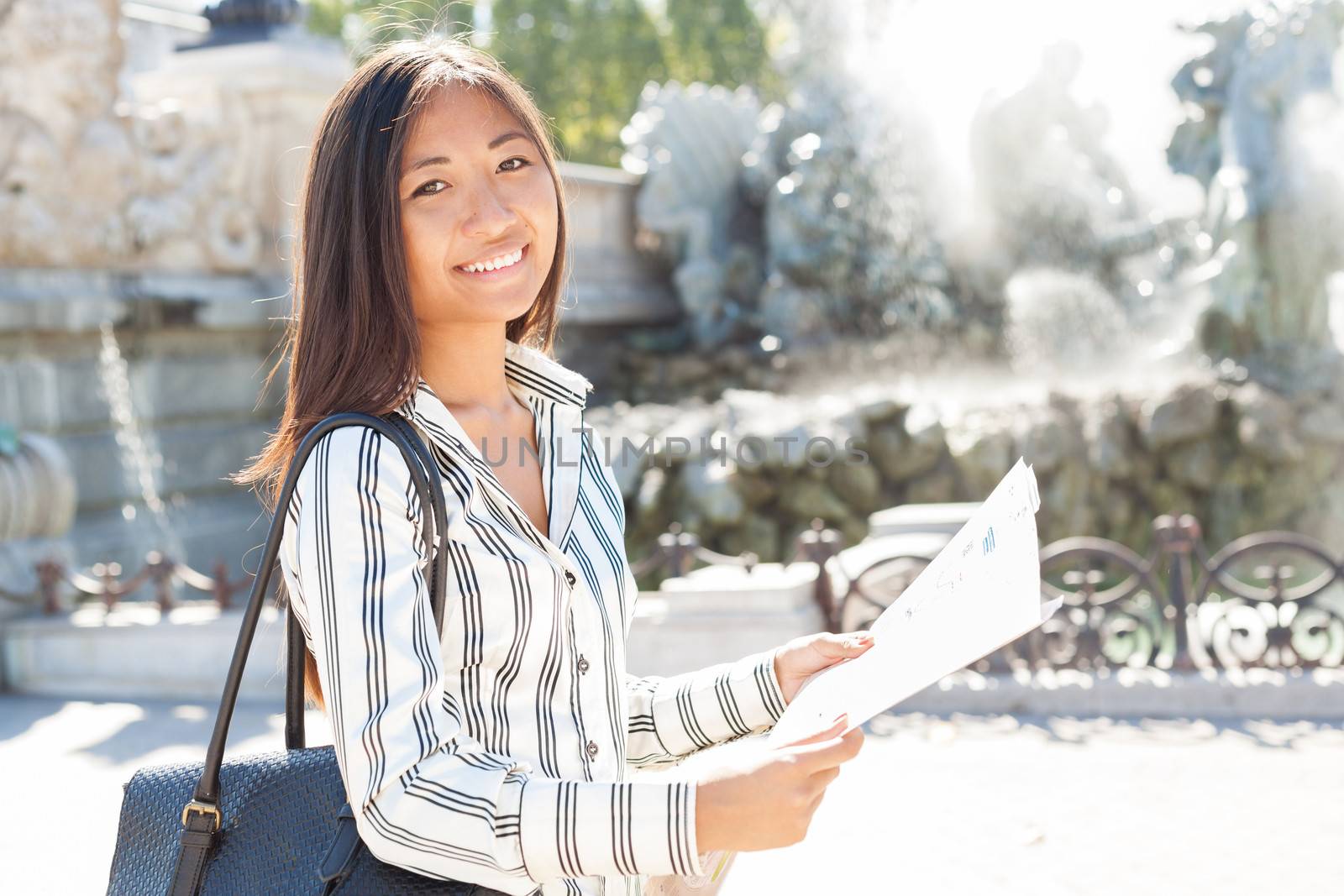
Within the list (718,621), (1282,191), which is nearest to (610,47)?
(1282,191)

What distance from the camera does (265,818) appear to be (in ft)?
4.76

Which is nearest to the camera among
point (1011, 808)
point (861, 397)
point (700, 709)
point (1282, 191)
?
point (700, 709)

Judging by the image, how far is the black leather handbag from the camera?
136 cm

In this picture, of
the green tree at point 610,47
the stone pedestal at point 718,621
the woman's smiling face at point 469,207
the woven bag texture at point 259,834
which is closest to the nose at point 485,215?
the woman's smiling face at point 469,207

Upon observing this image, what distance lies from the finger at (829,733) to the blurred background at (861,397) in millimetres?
747

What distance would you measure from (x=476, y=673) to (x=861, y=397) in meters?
9.90

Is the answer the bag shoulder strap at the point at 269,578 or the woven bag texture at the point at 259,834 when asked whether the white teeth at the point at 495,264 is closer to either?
the bag shoulder strap at the point at 269,578

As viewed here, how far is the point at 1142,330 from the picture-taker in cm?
1577

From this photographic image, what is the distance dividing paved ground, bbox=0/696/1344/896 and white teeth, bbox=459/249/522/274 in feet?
8.03

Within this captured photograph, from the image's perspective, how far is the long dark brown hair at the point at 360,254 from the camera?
58.4 inches

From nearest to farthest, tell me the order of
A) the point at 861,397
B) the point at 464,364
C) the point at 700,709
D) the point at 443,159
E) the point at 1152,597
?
the point at 443,159
the point at 464,364
the point at 700,709
the point at 1152,597
the point at 861,397

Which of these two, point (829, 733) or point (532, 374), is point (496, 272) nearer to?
point (532, 374)

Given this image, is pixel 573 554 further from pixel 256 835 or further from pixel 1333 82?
pixel 1333 82

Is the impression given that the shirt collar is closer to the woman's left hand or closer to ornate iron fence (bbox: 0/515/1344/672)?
the woman's left hand
